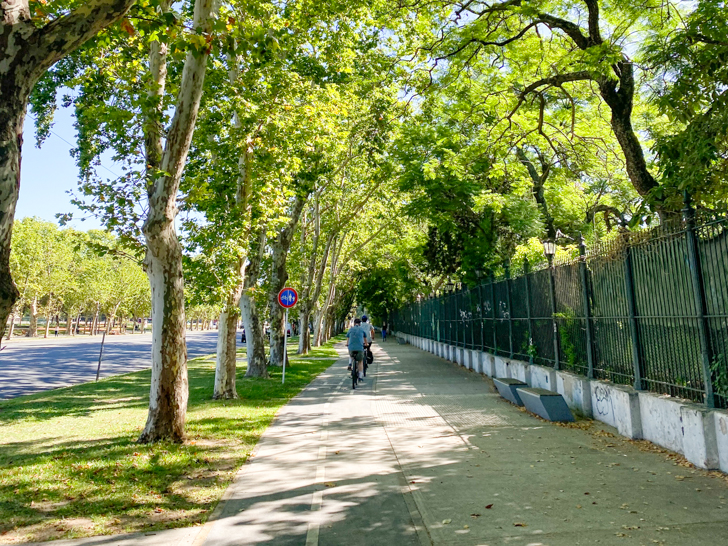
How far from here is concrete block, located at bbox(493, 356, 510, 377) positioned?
14305 mm

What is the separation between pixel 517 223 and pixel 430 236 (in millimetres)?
5887

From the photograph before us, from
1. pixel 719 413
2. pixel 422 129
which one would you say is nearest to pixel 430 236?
pixel 422 129

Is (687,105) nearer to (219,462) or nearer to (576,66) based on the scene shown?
(576,66)

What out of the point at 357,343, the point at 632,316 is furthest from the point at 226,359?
the point at 632,316

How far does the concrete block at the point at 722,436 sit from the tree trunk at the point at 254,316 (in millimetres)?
10135

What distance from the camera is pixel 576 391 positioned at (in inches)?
378

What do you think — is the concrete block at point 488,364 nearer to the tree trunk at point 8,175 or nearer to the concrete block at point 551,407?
the concrete block at point 551,407

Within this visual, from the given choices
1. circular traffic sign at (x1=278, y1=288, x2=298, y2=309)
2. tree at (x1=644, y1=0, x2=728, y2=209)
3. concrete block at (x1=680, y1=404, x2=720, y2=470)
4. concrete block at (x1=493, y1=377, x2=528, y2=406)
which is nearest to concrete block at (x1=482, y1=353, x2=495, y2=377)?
concrete block at (x1=493, y1=377, x2=528, y2=406)

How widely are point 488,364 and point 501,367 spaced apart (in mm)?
1708

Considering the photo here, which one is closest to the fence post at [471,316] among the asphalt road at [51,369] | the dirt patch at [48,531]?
the asphalt road at [51,369]

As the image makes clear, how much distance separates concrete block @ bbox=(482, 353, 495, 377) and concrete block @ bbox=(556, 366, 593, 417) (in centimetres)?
549

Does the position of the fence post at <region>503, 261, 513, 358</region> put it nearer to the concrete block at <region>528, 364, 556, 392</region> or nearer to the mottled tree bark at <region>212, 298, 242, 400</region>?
the concrete block at <region>528, 364, 556, 392</region>

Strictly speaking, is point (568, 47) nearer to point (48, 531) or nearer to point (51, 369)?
point (48, 531)

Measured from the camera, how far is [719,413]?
18.7ft
